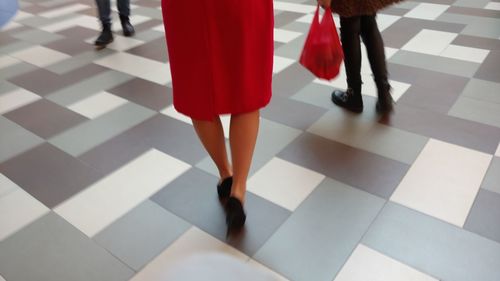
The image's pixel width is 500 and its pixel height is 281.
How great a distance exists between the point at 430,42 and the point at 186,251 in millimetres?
2316

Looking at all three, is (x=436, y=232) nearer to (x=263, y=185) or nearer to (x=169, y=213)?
(x=263, y=185)

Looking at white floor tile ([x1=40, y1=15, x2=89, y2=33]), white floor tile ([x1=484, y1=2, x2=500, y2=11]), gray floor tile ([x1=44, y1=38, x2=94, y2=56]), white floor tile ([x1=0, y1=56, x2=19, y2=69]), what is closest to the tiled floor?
white floor tile ([x1=0, y1=56, x2=19, y2=69])

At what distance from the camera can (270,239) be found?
1487mm

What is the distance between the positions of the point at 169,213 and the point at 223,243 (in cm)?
27

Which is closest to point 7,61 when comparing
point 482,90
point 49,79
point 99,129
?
point 49,79

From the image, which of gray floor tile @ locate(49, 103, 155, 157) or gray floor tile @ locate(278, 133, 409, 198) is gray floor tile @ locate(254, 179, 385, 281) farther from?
gray floor tile @ locate(49, 103, 155, 157)

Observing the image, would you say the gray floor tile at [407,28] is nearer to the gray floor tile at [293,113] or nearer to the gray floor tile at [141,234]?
the gray floor tile at [293,113]

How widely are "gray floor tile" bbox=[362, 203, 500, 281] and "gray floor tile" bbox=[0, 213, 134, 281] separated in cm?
86

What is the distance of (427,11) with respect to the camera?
353cm

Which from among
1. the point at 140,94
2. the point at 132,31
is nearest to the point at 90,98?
the point at 140,94

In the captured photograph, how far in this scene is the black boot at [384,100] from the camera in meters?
2.10

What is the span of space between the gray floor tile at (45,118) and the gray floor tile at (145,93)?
311mm

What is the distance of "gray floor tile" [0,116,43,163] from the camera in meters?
2.06

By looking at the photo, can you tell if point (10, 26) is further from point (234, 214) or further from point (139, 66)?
point (234, 214)
